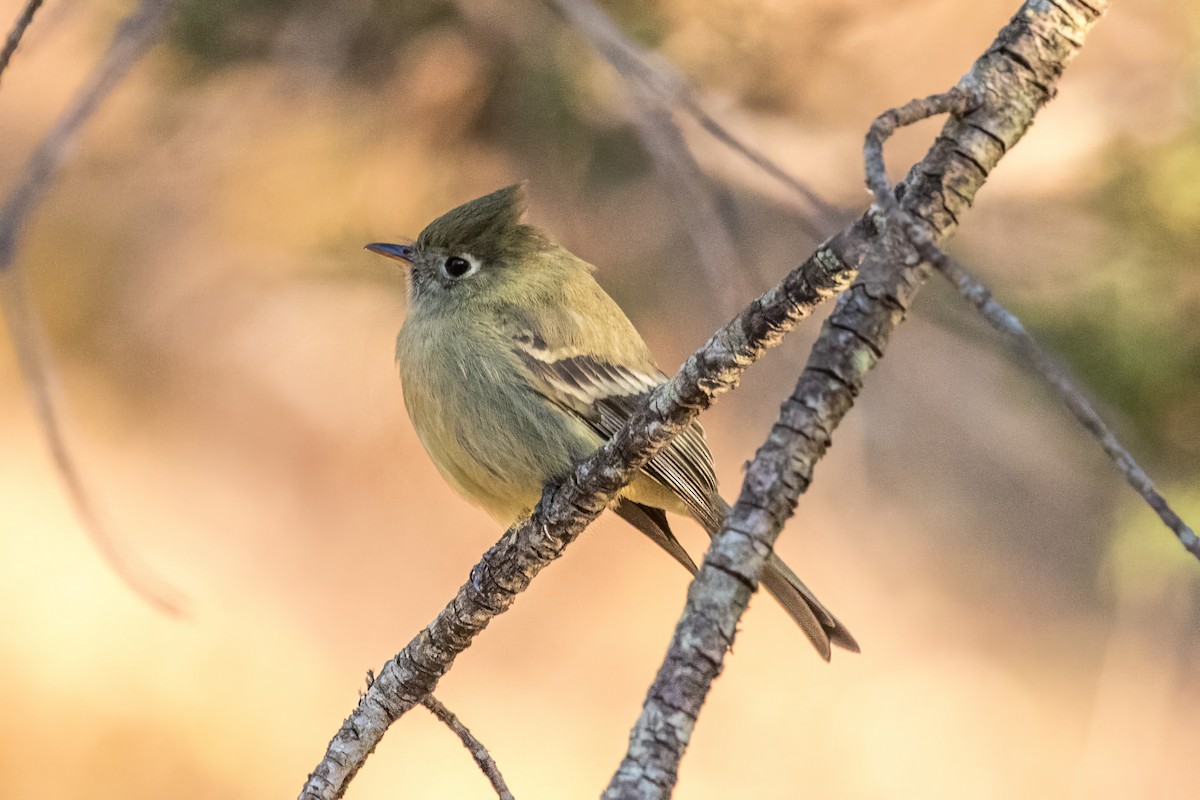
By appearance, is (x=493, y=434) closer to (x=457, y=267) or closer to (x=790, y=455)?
(x=457, y=267)

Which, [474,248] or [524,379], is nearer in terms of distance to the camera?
[524,379]

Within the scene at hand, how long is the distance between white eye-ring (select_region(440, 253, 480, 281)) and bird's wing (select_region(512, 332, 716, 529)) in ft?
0.86

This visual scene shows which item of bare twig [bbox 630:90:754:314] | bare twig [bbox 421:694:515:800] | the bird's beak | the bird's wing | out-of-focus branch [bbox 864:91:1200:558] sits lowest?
bare twig [bbox 421:694:515:800]

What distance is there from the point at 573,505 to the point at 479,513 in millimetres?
2992

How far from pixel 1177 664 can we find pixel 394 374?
2.78m

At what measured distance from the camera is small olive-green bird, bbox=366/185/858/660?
2170 mm

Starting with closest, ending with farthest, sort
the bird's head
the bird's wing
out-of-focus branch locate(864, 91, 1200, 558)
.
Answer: out-of-focus branch locate(864, 91, 1200, 558) < the bird's wing < the bird's head

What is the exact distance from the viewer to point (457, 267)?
2.53 m

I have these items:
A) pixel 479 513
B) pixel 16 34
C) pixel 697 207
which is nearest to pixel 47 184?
pixel 16 34

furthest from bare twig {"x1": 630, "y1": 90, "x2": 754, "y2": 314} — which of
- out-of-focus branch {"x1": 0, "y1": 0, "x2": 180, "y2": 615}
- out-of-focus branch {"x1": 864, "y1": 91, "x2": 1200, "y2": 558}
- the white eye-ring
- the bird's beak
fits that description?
out-of-focus branch {"x1": 864, "y1": 91, "x2": 1200, "y2": 558}

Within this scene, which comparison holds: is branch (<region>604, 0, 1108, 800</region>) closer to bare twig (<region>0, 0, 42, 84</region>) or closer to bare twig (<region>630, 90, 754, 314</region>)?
bare twig (<region>630, 90, 754, 314</region>)

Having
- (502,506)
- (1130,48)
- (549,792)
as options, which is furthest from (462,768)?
(1130,48)

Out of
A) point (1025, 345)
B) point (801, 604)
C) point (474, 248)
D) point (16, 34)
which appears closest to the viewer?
point (1025, 345)

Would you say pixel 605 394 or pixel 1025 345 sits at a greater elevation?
pixel 605 394
